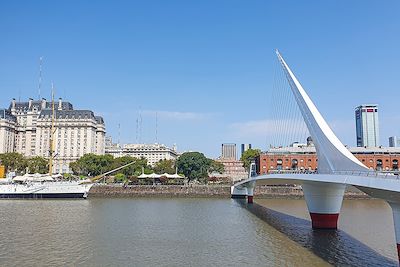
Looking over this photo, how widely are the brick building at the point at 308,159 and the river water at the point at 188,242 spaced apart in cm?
4569

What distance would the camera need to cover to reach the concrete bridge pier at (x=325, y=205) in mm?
27859

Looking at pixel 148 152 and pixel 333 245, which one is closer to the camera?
pixel 333 245

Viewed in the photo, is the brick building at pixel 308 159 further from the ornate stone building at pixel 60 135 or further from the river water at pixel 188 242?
the ornate stone building at pixel 60 135

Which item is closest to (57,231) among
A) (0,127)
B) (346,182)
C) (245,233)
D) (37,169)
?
(245,233)

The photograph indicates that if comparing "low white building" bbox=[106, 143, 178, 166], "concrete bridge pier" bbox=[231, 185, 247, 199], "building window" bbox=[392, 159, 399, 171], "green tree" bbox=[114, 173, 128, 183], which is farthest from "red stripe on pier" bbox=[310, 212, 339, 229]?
"low white building" bbox=[106, 143, 178, 166]

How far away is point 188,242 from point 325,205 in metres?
11.5

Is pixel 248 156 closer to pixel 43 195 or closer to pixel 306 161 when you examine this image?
pixel 306 161

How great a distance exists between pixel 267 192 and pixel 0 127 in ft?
340

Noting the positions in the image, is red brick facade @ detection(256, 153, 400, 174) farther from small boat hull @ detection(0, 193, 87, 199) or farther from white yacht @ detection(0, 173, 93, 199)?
small boat hull @ detection(0, 193, 87, 199)

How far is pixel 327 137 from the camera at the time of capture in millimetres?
25297

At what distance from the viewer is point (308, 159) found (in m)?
80.6

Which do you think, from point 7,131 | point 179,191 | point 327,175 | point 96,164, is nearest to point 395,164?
point 179,191

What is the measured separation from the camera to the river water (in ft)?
62.6

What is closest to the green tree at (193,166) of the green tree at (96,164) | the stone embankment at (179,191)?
the stone embankment at (179,191)
